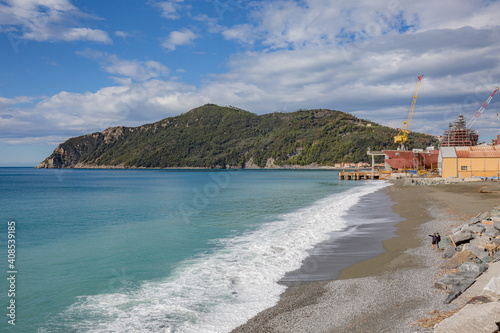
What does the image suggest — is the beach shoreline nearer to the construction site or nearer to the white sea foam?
the white sea foam

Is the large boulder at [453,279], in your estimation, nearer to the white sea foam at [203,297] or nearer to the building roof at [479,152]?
the white sea foam at [203,297]

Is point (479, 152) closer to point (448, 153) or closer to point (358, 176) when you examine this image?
point (448, 153)

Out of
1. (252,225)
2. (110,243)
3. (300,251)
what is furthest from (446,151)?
(110,243)

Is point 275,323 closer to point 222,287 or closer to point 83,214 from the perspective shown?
point 222,287

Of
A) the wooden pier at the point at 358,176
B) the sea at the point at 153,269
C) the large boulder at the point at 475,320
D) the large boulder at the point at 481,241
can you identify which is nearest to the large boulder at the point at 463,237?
the large boulder at the point at 481,241

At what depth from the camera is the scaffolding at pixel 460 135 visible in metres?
87.7

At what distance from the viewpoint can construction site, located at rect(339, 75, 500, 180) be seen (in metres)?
54.7

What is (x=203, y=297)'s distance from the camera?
32.4 ft

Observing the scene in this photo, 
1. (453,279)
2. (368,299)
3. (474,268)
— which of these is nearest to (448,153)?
(474,268)

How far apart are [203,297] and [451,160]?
59.0 metres

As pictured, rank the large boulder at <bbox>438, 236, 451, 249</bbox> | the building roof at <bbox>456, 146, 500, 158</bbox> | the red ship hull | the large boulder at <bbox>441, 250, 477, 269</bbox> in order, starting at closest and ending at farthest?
the large boulder at <bbox>441, 250, 477, 269</bbox> < the large boulder at <bbox>438, 236, 451, 249</bbox> < the building roof at <bbox>456, 146, 500, 158</bbox> < the red ship hull

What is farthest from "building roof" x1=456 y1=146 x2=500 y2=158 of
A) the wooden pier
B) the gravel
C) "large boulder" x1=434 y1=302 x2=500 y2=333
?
"large boulder" x1=434 y1=302 x2=500 y2=333

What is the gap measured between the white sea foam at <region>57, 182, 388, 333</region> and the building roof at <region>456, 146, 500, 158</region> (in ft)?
172

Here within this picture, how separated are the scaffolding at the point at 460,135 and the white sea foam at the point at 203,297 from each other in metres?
88.4
